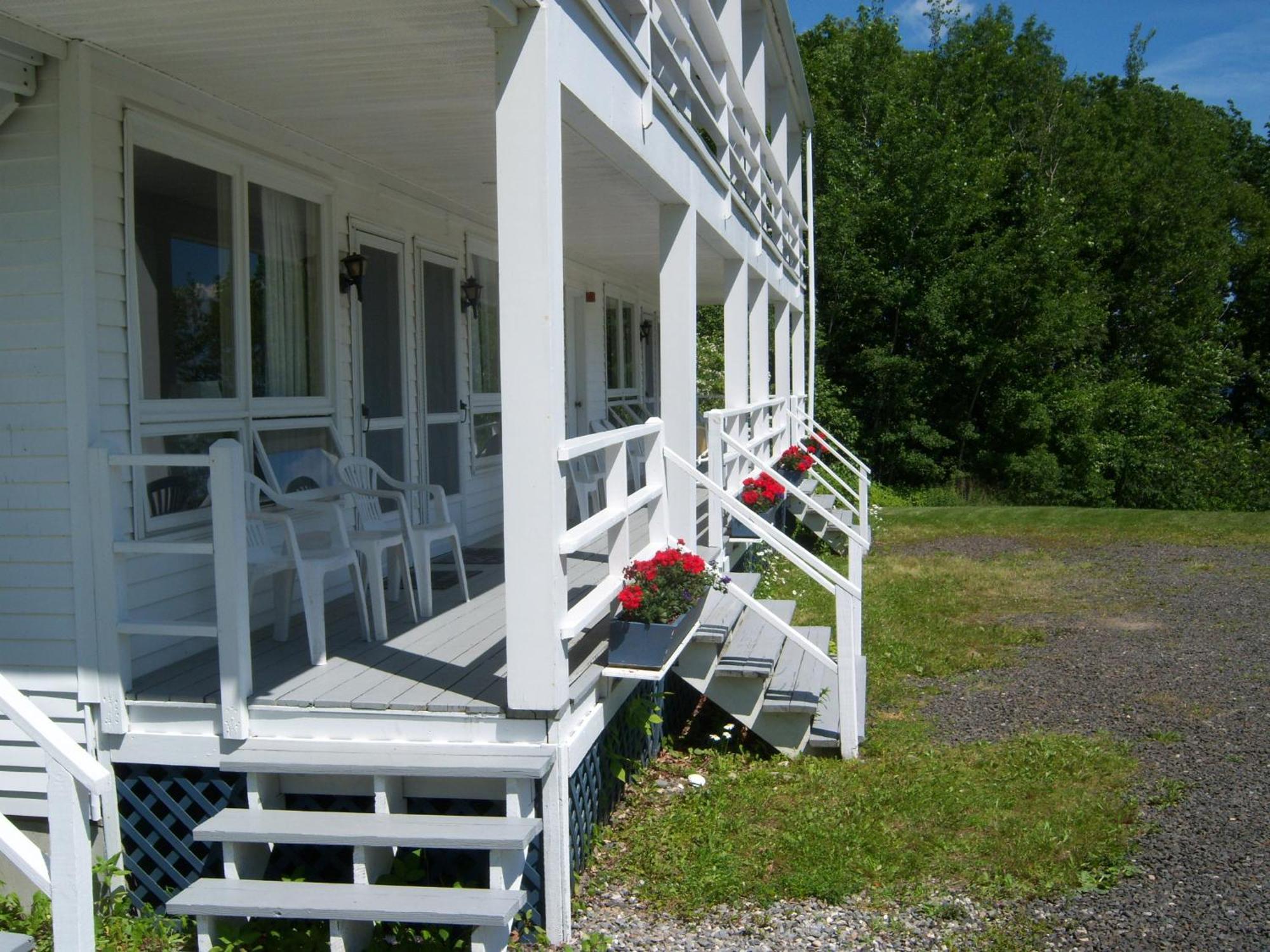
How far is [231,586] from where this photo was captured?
388cm

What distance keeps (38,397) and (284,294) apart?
176 cm

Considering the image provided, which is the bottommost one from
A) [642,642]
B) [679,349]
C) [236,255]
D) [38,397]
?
[642,642]

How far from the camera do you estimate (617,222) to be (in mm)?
8562

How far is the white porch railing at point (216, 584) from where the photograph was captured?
3.84 meters

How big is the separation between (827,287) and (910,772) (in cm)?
1841

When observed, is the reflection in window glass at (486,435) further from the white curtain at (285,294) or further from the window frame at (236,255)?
the white curtain at (285,294)

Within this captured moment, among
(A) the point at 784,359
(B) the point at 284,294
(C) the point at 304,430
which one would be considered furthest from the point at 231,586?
(A) the point at 784,359

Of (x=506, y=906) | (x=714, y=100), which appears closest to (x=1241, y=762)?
(x=506, y=906)

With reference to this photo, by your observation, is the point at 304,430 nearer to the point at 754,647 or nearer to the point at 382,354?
the point at 382,354

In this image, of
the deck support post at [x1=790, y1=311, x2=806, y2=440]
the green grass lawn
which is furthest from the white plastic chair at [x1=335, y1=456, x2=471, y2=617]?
the deck support post at [x1=790, y1=311, x2=806, y2=440]

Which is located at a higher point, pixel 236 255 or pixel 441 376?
pixel 236 255

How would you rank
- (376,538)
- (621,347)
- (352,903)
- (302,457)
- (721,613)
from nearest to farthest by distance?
(352,903), (376,538), (721,613), (302,457), (621,347)

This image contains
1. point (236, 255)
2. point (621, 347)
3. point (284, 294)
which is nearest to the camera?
point (236, 255)

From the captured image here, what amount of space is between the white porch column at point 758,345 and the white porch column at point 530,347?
6.40 metres
